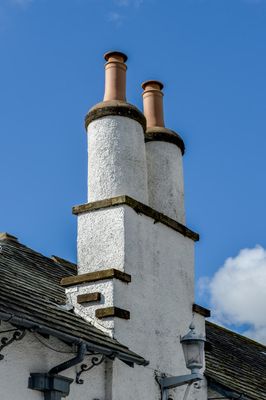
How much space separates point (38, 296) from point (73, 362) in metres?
1.45

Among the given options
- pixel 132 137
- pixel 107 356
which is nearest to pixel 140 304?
pixel 107 356

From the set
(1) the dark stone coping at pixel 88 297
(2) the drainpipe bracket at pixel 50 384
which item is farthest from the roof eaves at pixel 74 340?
(1) the dark stone coping at pixel 88 297

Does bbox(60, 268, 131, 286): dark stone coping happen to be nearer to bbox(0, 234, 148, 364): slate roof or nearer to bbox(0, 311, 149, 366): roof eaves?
bbox(0, 234, 148, 364): slate roof

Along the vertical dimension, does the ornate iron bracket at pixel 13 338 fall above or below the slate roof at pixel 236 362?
below

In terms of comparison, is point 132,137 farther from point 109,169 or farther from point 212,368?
point 212,368

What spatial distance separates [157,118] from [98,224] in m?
2.57

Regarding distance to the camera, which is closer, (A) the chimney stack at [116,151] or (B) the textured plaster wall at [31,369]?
(B) the textured plaster wall at [31,369]

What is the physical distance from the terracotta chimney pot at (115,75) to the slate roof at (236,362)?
12.7 ft

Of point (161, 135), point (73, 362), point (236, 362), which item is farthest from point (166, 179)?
point (236, 362)

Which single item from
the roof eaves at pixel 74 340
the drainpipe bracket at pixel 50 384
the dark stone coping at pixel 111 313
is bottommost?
the drainpipe bracket at pixel 50 384

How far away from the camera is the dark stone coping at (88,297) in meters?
9.99

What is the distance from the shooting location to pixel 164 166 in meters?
11.9

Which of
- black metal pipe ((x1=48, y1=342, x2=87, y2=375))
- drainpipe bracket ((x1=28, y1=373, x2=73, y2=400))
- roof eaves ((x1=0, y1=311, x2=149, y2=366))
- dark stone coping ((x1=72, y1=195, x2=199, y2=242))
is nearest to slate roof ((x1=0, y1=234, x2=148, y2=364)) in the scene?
roof eaves ((x1=0, y1=311, x2=149, y2=366))

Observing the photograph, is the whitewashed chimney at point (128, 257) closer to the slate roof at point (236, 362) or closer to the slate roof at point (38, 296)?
the slate roof at point (38, 296)
